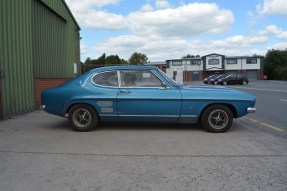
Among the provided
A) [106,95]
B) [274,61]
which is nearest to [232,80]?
[106,95]

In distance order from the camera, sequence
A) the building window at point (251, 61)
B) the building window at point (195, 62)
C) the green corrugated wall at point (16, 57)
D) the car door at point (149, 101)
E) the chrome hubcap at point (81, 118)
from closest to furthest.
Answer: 1. the car door at point (149, 101)
2. the chrome hubcap at point (81, 118)
3. the green corrugated wall at point (16, 57)
4. the building window at point (251, 61)
5. the building window at point (195, 62)

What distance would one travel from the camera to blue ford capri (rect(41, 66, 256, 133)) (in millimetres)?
7156

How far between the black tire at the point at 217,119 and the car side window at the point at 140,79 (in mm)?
1207

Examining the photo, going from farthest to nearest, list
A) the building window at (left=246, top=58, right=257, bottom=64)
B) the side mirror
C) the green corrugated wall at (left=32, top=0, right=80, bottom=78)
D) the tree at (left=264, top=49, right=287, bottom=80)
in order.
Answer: the tree at (left=264, top=49, right=287, bottom=80) → the building window at (left=246, top=58, right=257, bottom=64) → the green corrugated wall at (left=32, top=0, right=80, bottom=78) → the side mirror

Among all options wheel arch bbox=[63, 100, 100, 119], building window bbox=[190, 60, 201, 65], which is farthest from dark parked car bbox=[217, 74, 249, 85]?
building window bbox=[190, 60, 201, 65]

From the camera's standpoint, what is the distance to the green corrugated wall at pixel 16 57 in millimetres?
8875

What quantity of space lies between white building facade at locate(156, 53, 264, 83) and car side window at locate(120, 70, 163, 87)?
2851 inches

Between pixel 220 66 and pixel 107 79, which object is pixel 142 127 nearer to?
pixel 107 79

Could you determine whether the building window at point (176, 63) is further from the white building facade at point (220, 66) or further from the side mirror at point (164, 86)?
the side mirror at point (164, 86)

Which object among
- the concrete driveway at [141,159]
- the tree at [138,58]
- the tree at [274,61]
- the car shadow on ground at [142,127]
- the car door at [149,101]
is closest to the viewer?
the concrete driveway at [141,159]

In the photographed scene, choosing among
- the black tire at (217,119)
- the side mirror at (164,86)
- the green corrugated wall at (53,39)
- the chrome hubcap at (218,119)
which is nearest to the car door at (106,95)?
the side mirror at (164,86)

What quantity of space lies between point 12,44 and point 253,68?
78.6 m

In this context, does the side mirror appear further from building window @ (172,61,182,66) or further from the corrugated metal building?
building window @ (172,61,182,66)

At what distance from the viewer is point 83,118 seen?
7367 millimetres
